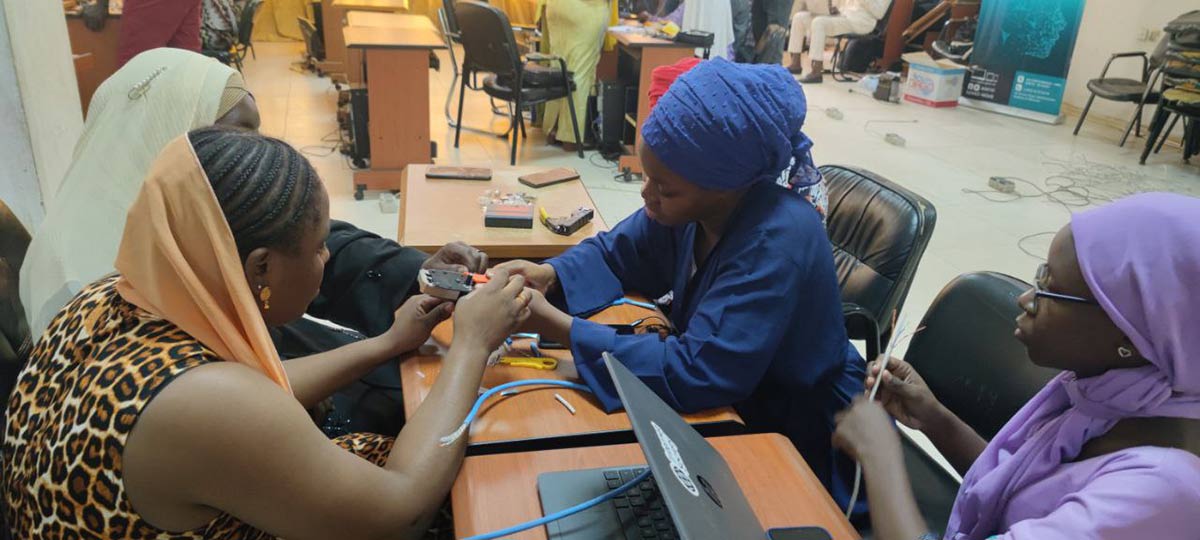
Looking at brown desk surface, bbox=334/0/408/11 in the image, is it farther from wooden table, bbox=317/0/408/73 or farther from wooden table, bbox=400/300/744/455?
wooden table, bbox=400/300/744/455

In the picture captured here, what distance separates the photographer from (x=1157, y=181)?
5.66m

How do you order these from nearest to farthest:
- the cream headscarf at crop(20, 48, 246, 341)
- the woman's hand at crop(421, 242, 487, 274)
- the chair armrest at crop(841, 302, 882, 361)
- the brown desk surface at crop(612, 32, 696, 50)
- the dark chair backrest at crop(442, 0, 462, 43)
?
1. the cream headscarf at crop(20, 48, 246, 341)
2. the woman's hand at crop(421, 242, 487, 274)
3. the chair armrest at crop(841, 302, 882, 361)
4. the brown desk surface at crop(612, 32, 696, 50)
5. the dark chair backrest at crop(442, 0, 462, 43)

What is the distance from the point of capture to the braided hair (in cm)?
96

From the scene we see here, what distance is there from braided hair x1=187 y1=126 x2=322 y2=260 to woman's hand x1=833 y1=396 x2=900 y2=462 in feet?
2.79

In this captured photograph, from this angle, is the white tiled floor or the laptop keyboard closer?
the laptop keyboard

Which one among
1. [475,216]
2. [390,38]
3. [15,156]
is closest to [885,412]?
[475,216]

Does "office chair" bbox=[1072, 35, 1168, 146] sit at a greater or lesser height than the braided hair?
lesser

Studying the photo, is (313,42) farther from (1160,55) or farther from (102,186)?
(1160,55)

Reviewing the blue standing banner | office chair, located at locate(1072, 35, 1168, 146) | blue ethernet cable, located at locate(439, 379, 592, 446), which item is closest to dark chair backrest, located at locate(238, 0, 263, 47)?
blue ethernet cable, located at locate(439, 379, 592, 446)

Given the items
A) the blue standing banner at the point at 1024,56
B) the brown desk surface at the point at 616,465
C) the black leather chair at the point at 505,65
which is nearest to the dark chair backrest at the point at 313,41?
the black leather chair at the point at 505,65

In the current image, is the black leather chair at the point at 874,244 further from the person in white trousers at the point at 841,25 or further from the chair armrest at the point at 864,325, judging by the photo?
the person in white trousers at the point at 841,25

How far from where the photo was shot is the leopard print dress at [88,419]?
0.87 meters

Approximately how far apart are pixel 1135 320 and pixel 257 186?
1032 millimetres

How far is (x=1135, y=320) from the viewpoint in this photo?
88 cm
